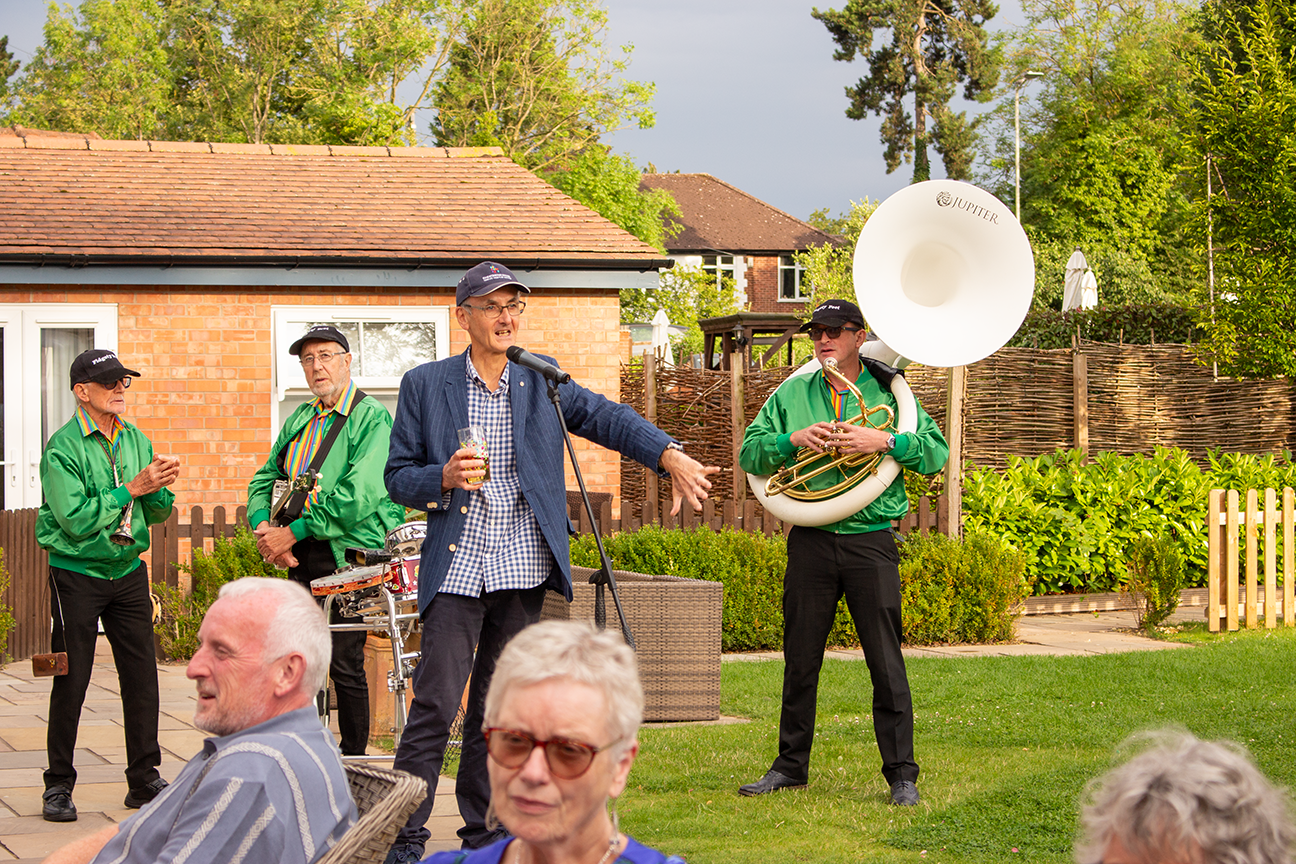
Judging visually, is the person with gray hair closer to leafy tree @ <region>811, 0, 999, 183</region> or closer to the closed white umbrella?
the closed white umbrella

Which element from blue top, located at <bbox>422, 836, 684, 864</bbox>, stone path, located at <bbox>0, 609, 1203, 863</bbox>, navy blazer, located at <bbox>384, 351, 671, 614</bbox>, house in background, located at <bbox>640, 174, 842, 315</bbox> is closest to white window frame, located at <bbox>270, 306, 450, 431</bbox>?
stone path, located at <bbox>0, 609, 1203, 863</bbox>

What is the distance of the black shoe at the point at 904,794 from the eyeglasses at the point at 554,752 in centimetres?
352

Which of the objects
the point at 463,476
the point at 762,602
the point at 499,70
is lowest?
the point at 762,602

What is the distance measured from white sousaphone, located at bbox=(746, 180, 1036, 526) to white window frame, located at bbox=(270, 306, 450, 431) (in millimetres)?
6236

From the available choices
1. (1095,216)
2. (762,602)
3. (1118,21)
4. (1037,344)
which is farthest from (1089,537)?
(1118,21)

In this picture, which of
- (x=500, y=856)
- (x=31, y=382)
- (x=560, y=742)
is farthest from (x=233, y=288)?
(x=560, y=742)

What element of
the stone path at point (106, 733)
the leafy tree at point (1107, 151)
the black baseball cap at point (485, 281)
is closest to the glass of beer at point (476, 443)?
the black baseball cap at point (485, 281)

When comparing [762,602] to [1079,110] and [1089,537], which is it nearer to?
[1089,537]

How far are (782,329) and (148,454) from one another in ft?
45.9

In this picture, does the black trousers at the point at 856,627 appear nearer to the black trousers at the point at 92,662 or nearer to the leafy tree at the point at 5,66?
the black trousers at the point at 92,662

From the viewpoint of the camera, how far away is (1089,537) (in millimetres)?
11875

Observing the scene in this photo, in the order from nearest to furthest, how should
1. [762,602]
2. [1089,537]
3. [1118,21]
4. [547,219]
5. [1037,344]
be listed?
[762,602]
[1089,537]
[547,219]
[1037,344]
[1118,21]

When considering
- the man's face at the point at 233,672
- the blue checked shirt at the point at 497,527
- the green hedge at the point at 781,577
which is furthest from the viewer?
the green hedge at the point at 781,577

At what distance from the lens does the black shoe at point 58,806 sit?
5.33m
